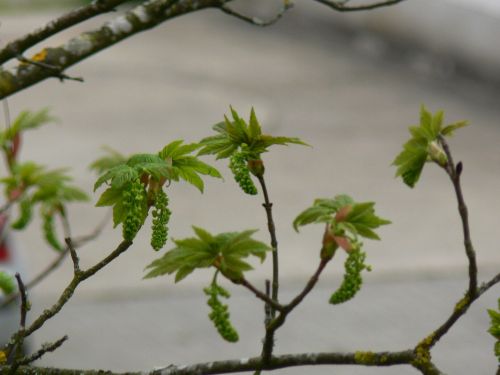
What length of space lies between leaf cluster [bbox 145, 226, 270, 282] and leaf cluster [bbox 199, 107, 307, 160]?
9.2 inches

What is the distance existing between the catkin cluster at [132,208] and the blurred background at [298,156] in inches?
151

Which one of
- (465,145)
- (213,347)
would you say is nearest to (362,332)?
(213,347)

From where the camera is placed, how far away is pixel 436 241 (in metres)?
9.48

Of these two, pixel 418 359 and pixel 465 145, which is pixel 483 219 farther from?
pixel 418 359

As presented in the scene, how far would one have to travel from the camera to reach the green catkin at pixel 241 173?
1.93m

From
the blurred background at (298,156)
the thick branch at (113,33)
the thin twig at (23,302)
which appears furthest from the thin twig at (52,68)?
→ the blurred background at (298,156)

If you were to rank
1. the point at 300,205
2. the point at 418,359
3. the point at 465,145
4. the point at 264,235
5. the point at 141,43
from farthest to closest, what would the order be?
the point at 141,43, the point at 465,145, the point at 300,205, the point at 264,235, the point at 418,359

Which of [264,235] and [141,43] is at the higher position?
[141,43]

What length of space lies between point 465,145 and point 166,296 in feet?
14.3

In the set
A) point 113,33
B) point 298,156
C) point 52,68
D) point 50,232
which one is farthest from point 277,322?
point 298,156

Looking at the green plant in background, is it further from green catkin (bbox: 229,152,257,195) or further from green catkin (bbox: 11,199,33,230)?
green catkin (bbox: 229,152,257,195)

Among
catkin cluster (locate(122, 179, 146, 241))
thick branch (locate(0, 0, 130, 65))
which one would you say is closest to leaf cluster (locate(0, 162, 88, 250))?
thick branch (locate(0, 0, 130, 65))

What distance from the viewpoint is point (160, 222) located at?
6.32 ft

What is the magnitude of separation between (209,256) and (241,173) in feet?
0.54
